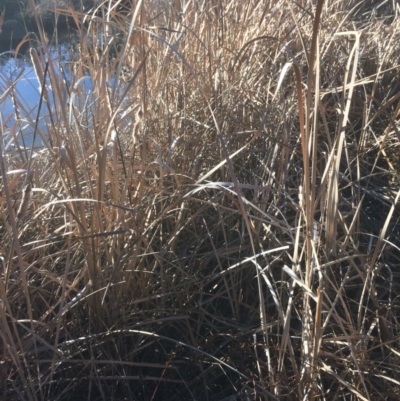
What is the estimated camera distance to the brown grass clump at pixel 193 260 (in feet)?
2.94

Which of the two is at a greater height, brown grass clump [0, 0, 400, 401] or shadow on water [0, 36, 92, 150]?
shadow on water [0, 36, 92, 150]

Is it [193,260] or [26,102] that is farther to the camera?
[26,102]

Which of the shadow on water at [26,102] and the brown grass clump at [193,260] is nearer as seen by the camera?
the brown grass clump at [193,260]

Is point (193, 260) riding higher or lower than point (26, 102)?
lower

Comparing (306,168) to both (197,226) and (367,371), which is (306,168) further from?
(197,226)

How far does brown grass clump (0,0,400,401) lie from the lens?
897 millimetres

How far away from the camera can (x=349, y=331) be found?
0.98 metres

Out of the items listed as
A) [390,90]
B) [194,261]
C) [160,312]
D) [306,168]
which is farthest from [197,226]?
[390,90]

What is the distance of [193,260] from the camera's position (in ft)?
3.78

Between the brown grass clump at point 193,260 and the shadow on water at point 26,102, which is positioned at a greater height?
the shadow on water at point 26,102

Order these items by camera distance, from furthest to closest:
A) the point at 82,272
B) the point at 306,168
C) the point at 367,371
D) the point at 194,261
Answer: the point at 194,261, the point at 82,272, the point at 367,371, the point at 306,168

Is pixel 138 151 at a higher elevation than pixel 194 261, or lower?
higher

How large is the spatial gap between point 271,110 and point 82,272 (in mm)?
557

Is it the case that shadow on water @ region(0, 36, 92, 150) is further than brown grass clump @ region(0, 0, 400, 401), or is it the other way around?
shadow on water @ region(0, 36, 92, 150)
